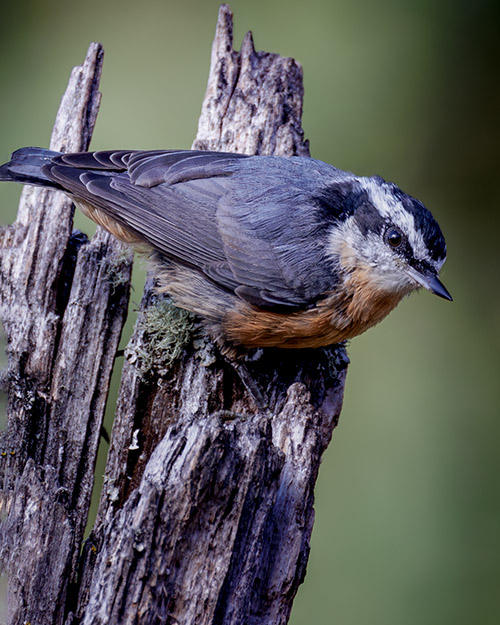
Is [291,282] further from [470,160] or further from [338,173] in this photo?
[470,160]

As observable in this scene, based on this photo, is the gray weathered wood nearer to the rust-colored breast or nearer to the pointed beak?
the rust-colored breast

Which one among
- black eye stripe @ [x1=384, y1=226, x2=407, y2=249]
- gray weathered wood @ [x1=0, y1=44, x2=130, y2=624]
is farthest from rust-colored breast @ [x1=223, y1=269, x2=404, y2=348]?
gray weathered wood @ [x1=0, y1=44, x2=130, y2=624]

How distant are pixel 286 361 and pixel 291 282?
409 mm

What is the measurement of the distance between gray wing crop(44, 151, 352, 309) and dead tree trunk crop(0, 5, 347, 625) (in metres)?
0.23

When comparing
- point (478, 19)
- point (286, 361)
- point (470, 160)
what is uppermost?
point (478, 19)

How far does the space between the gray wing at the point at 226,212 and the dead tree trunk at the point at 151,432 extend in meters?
0.23

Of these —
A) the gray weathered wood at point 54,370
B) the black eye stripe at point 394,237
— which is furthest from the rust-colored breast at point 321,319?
the gray weathered wood at point 54,370

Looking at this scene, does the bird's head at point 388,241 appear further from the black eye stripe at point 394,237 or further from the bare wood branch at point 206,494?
the bare wood branch at point 206,494

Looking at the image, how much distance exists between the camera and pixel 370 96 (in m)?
4.07

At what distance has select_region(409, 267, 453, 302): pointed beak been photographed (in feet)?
7.82

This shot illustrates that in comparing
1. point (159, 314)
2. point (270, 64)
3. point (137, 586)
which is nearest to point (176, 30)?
point (270, 64)

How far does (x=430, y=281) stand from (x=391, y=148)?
1.92m

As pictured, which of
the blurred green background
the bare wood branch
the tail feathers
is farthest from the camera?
the blurred green background

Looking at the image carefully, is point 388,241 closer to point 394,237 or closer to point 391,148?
point 394,237
